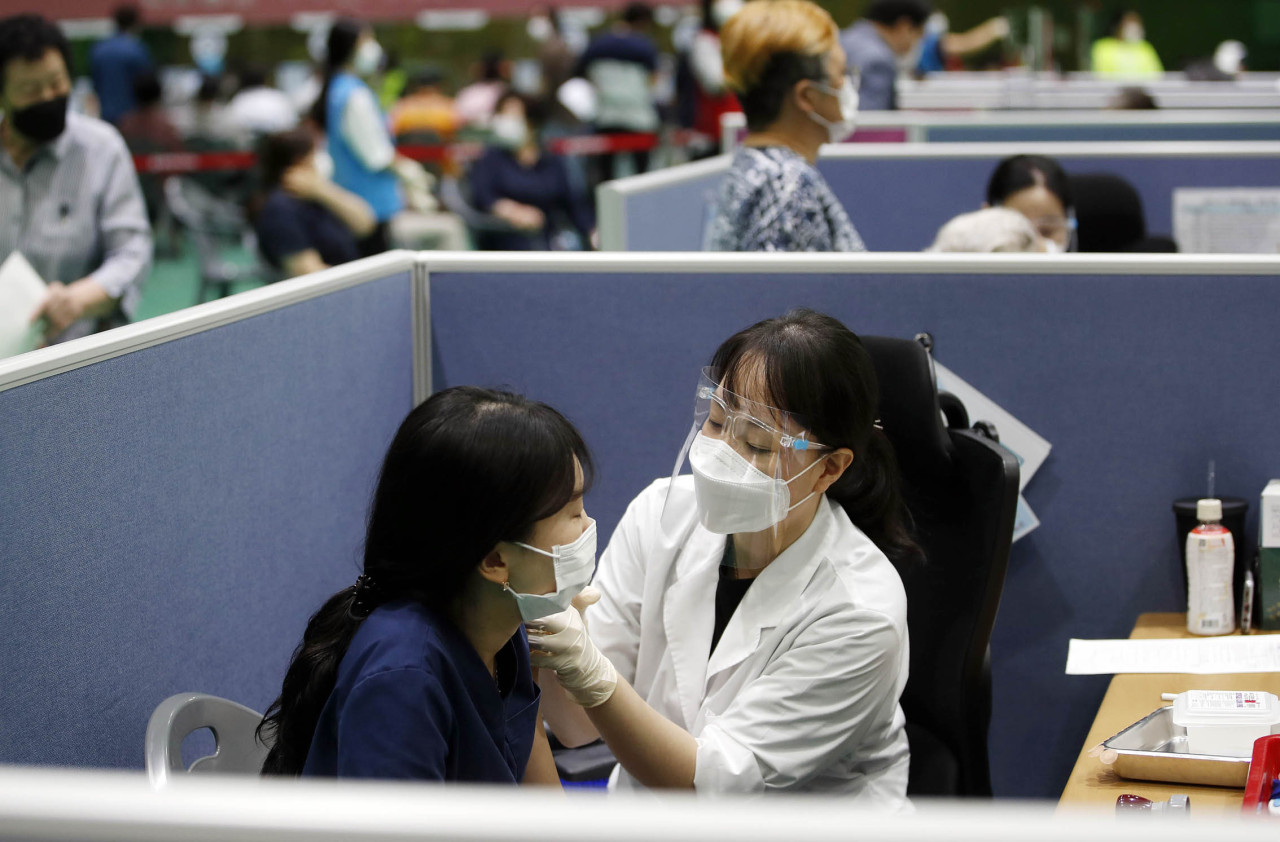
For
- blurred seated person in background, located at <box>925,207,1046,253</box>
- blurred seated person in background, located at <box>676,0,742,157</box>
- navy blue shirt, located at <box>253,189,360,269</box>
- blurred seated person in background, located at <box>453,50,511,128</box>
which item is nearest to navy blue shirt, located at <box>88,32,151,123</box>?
blurred seated person in background, located at <box>453,50,511,128</box>

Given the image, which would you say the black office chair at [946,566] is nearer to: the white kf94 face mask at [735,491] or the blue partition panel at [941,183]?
the white kf94 face mask at [735,491]

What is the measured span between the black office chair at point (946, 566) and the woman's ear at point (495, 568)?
0.69 meters

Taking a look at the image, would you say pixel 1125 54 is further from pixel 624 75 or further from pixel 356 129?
pixel 356 129

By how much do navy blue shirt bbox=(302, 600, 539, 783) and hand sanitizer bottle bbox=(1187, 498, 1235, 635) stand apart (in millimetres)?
1125

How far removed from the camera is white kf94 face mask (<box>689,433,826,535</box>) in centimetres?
150

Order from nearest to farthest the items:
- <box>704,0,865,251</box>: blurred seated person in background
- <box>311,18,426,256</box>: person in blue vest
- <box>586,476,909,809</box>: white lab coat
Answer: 1. <box>586,476,909,809</box>: white lab coat
2. <box>704,0,865,251</box>: blurred seated person in background
3. <box>311,18,426,256</box>: person in blue vest

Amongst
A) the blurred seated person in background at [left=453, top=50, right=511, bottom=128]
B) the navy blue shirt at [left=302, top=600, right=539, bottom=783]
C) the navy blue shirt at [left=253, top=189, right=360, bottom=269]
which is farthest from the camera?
the blurred seated person in background at [left=453, top=50, right=511, bottom=128]

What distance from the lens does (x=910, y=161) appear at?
13.7 feet

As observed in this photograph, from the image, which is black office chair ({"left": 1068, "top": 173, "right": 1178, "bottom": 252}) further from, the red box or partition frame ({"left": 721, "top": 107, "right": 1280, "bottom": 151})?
the red box

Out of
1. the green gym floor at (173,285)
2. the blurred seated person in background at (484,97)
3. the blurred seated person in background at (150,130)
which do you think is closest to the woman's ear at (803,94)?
the green gym floor at (173,285)

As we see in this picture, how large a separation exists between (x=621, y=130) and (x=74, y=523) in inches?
256

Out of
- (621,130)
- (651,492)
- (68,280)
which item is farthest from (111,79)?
(651,492)

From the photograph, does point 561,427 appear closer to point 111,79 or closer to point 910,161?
point 910,161

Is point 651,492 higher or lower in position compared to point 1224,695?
higher
